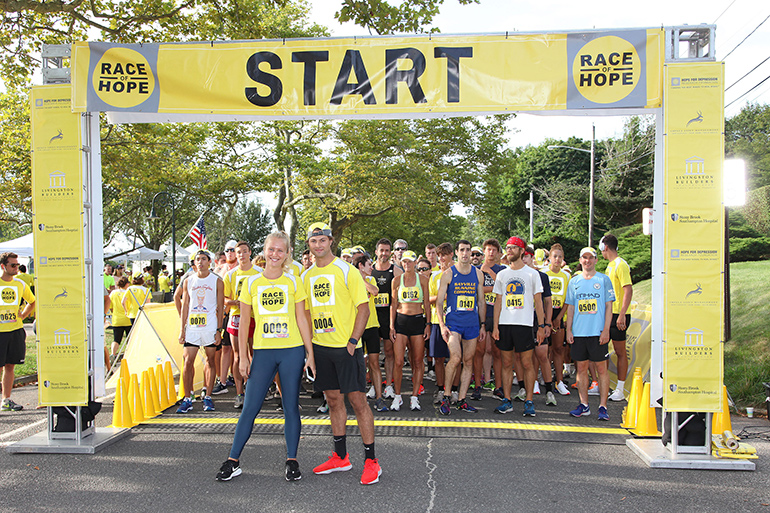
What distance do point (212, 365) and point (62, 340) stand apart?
2161mm

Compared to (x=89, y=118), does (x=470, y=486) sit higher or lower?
lower

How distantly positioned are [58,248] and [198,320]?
2.07 metres

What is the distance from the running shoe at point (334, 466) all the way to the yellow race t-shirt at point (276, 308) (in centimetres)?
113

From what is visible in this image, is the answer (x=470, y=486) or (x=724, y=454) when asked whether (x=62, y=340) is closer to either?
(x=470, y=486)

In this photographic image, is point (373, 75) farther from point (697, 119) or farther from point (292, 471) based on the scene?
point (292, 471)

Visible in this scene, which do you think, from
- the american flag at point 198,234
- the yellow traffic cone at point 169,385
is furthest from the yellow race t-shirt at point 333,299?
the american flag at point 198,234

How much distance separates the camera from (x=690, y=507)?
428 centimetres

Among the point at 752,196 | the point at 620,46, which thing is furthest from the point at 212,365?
the point at 752,196

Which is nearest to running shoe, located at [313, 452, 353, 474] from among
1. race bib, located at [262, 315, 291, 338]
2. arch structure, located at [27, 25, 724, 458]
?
race bib, located at [262, 315, 291, 338]

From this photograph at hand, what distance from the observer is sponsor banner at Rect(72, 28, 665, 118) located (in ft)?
18.0

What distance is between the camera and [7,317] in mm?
7504

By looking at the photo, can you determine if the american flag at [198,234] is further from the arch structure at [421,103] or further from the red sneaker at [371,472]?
the red sneaker at [371,472]

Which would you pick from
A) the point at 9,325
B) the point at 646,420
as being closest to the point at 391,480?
the point at 646,420

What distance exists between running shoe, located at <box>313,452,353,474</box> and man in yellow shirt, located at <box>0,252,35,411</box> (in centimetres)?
506
